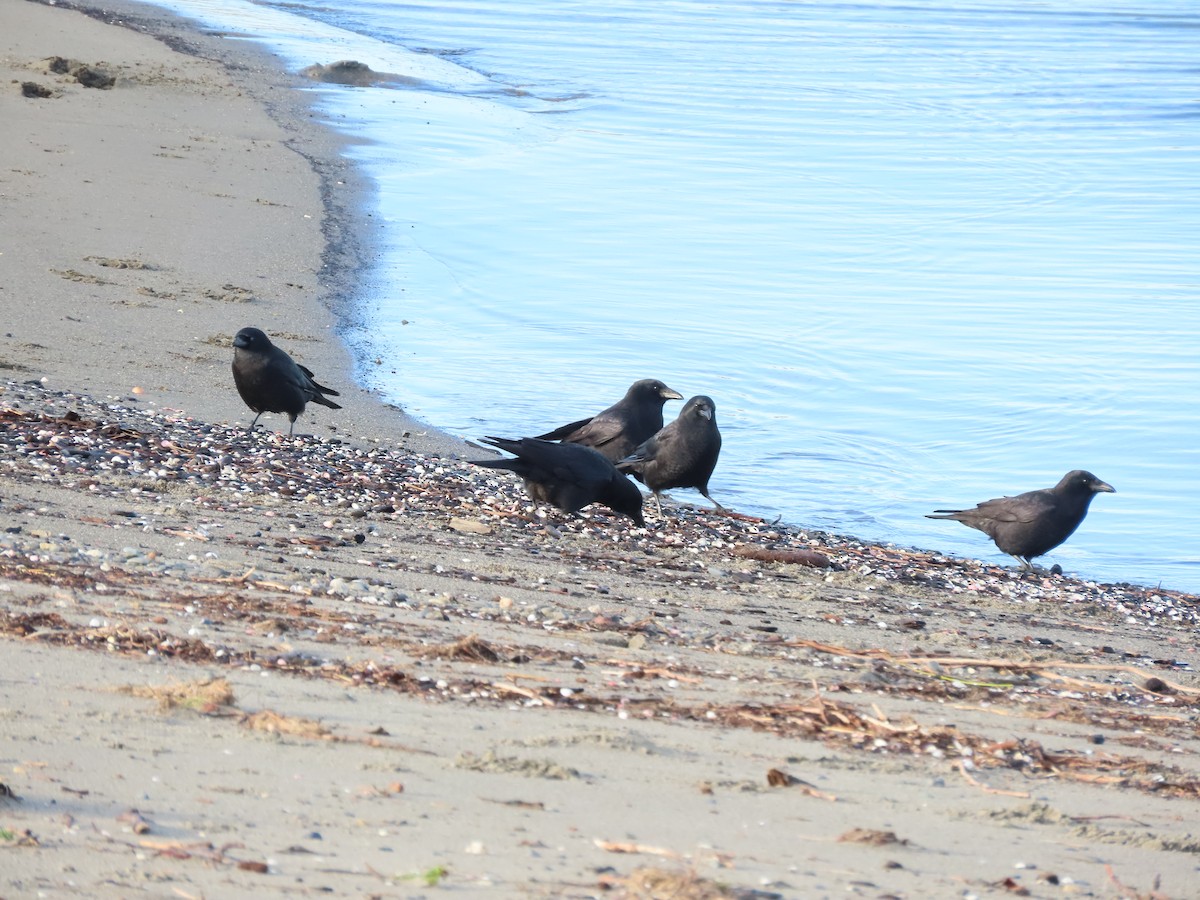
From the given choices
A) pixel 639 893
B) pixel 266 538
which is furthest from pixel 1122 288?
pixel 639 893

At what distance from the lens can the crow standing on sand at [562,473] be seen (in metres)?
7.84

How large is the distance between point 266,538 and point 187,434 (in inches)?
86.4

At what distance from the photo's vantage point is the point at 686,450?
861 cm

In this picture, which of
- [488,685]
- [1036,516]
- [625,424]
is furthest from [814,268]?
[488,685]

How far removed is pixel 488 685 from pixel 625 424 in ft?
16.6

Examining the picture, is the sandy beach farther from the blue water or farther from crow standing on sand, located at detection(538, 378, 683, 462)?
the blue water

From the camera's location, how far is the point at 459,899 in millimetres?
2863

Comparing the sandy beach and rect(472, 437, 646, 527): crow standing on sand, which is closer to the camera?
the sandy beach

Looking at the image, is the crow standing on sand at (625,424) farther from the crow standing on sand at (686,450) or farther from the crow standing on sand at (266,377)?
the crow standing on sand at (266,377)

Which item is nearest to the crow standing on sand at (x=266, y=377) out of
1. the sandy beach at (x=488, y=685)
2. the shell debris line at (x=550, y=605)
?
the sandy beach at (x=488, y=685)

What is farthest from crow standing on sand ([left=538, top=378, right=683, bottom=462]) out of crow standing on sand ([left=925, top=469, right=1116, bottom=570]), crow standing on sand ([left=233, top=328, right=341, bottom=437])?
crow standing on sand ([left=925, top=469, right=1116, bottom=570])

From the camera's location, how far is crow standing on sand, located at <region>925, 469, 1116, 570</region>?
8.81 m

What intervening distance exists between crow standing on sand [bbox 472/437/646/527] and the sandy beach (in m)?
0.15

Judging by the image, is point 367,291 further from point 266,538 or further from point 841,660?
point 841,660
